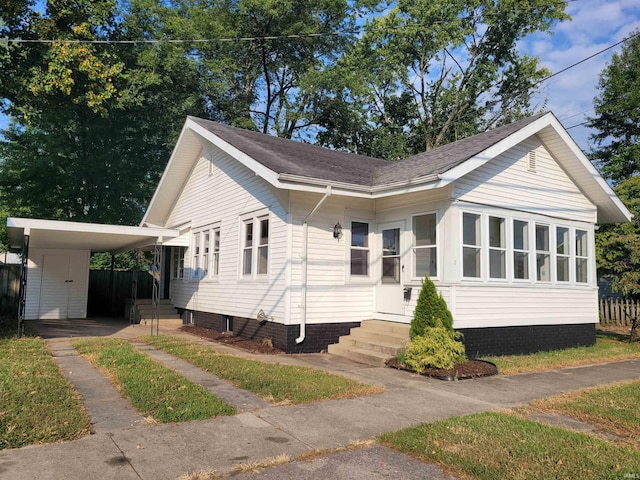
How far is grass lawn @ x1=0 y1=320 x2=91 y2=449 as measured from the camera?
183 inches

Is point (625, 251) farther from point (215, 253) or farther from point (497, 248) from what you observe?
point (215, 253)

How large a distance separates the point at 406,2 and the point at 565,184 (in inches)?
913

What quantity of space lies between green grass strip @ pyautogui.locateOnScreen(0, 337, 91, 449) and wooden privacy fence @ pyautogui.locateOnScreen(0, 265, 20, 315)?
9.50 m

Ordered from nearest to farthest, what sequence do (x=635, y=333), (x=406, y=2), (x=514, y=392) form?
(x=514, y=392) < (x=635, y=333) < (x=406, y=2)

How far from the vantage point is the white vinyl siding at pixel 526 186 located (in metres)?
10.2

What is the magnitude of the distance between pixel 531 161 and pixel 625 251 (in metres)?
5.56

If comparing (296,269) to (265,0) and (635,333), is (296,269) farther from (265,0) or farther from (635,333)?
(265,0)

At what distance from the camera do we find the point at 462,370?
8297 mm

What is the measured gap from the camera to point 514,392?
7.05 m

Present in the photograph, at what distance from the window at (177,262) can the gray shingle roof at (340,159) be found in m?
5.04

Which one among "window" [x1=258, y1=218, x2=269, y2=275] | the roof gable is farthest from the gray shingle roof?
"window" [x1=258, y1=218, x2=269, y2=275]

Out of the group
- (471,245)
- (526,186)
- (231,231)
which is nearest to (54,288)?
(231,231)

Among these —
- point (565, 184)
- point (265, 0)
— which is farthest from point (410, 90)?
point (565, 184)

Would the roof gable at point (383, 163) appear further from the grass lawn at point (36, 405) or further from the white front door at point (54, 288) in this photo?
the white front door at point (54, 288)
